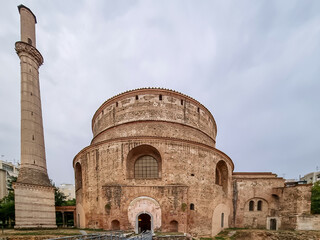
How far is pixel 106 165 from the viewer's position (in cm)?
1472

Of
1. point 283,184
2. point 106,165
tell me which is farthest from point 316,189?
point 106,165

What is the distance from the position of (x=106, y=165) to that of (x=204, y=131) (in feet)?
33.1

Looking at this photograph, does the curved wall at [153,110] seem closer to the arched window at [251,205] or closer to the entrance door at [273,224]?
the arched window at [251,205]

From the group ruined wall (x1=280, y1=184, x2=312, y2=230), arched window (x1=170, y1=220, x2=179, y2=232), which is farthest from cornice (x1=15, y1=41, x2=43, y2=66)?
ruined wall (x1=280, y1=184, x2=312, y2=230)

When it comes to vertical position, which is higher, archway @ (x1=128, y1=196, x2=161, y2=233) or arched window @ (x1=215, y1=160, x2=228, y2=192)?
arched window @ (x1=215, y1=160, x2=228, y2=192)

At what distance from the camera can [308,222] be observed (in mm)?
16328

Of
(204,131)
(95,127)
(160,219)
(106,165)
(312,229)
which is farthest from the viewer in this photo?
(95,127)

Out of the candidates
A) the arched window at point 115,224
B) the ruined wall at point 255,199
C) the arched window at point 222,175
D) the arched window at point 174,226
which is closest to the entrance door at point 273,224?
the ruined wall at point 255,199

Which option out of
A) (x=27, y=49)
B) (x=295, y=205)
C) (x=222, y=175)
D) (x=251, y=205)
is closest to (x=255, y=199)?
(x=251, y=205)

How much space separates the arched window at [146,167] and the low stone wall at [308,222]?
1342 cm

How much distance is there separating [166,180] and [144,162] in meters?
2.43

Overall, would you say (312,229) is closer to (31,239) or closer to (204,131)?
(204,131)

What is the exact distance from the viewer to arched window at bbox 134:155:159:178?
592 inches

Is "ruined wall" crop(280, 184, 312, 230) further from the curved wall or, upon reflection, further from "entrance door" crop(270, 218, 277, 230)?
the curved wall
